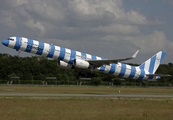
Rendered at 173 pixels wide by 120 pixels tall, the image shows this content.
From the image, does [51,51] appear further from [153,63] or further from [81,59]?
[153,63]

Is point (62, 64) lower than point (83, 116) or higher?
higher

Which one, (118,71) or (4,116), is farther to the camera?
(118,71)

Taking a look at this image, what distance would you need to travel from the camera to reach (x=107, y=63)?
4059 centimetres

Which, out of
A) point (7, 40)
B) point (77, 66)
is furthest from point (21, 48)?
point (77, 66)

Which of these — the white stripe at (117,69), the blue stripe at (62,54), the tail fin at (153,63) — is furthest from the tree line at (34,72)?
the blue stripe at (62,54)

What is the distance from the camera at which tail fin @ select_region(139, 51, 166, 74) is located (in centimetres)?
4731

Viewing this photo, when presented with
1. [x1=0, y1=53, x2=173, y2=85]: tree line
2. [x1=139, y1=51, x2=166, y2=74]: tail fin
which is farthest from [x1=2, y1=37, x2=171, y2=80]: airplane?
[x1=0, y1=53, x2=173, y2=85]: tree line

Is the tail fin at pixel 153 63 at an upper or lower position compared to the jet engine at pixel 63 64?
upper

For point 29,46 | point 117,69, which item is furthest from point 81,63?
point 29,46

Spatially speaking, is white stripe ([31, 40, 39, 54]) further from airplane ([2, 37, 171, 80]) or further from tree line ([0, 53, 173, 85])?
tree line ([0, 53, 173, 85])

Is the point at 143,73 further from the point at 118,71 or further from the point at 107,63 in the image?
the point at 107,63

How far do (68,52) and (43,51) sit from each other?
4.33 m

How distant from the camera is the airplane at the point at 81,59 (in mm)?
33875

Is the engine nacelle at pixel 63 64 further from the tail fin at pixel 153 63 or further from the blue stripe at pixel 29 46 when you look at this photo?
the tail fin at pixel 153 63
